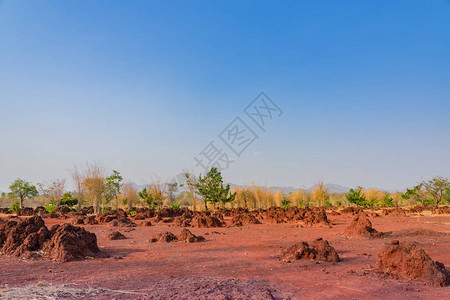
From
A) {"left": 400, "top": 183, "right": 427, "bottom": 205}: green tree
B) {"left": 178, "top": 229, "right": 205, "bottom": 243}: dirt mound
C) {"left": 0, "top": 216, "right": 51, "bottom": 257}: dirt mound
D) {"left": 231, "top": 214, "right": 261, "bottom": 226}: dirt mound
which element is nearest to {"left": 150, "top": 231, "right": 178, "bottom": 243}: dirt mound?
{"left": 178, "top": 229, "right": 205, "bottom": 243}: dirt mound

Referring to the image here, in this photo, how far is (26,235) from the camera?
8.45m

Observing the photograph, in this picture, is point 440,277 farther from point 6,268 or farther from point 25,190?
point 25,190

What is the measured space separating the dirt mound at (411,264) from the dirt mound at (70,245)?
22.0 feet

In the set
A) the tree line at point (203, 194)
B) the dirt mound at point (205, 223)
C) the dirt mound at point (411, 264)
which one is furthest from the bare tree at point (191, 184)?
the dirt mound at point (411, 264)

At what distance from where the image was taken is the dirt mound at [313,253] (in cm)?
735

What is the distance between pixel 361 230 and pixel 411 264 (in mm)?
6312

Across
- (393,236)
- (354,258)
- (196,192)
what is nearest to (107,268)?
(354,258)

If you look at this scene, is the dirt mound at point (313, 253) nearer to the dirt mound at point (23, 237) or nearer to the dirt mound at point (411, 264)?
the dirt mound at point (411, 264)

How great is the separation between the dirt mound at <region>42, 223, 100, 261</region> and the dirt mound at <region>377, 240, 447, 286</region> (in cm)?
669

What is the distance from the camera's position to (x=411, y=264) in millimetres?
5836

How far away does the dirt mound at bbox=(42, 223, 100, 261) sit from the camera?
7.40 metres

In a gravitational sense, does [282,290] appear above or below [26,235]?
below

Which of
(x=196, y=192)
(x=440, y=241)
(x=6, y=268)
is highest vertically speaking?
(x=196, y=192)

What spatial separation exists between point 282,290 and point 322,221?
41.3ft
